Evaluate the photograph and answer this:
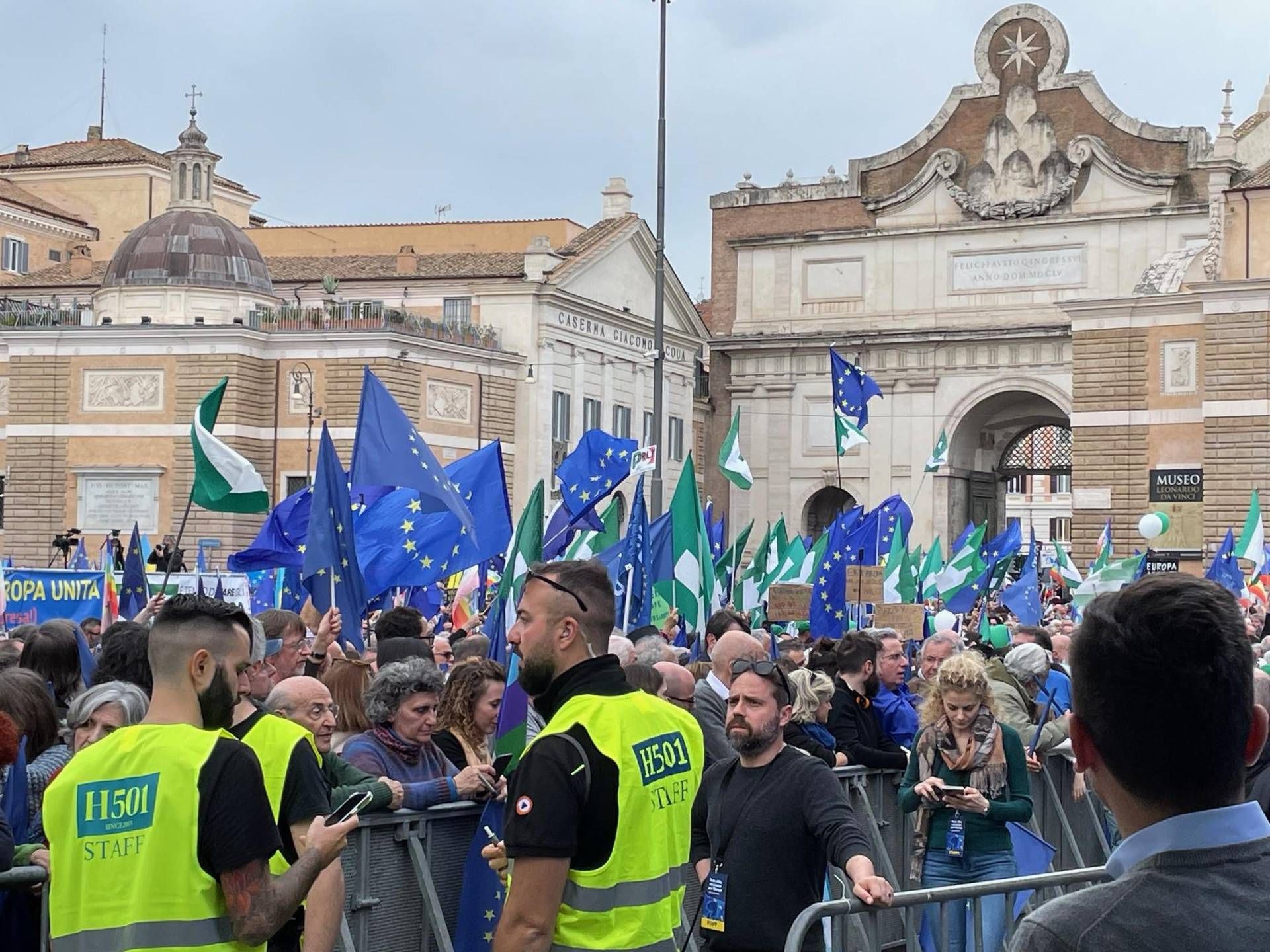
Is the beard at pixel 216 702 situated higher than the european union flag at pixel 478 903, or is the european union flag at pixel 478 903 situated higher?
the beard at pixel 216 702

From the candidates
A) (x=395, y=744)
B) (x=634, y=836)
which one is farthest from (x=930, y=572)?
(x=634, y=836)

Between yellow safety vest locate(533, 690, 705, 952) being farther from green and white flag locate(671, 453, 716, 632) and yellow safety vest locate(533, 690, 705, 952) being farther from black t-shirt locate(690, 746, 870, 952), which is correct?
green and white flag locate(671, 453, 716, 632)

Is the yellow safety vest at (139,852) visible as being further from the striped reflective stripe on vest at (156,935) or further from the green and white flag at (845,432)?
the green and white flag at (845,432)

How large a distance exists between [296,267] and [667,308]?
10789 millimetres

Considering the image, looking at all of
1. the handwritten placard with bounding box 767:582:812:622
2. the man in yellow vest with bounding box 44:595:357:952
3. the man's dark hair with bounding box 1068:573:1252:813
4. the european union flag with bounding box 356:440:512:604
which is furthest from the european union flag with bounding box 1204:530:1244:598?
the man's dark hair with bounding box 1068:573:1252:813

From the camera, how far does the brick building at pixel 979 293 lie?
4491 cm

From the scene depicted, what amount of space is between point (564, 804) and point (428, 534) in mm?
10540

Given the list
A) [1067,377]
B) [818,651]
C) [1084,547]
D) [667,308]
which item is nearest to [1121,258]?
[1067,377]

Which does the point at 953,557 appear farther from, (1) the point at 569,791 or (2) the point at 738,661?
(1) the point at 569,791

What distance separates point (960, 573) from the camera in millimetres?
25906

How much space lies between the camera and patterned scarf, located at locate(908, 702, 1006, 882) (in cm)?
722

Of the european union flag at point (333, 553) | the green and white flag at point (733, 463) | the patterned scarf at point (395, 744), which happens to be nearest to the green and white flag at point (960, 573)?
the green and white flag at point (733, 463)

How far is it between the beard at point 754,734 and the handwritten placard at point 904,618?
1353 centimetres

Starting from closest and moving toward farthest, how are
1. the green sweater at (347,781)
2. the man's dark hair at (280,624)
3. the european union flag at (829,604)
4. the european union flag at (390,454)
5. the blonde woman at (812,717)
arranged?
1. the green sweater at (347,781)
2. the blonde woman at (812,717)
3. the man's dark hair at (280,624)
4. the european union flag at (390,454)
5. the european union flag at (829,604)
